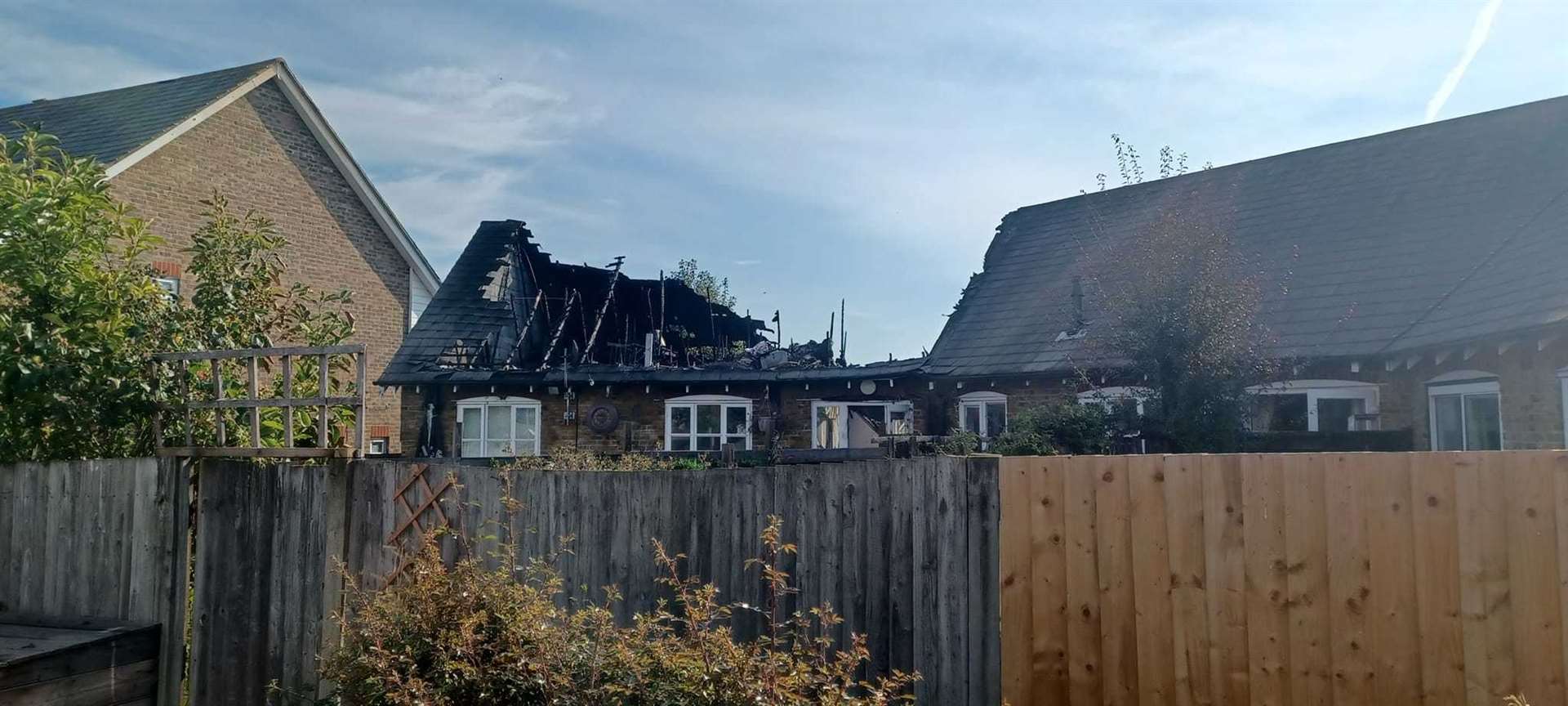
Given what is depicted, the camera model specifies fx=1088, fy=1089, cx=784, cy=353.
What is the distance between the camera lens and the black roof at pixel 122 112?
1862cm

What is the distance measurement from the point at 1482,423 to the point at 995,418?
7.93 metres

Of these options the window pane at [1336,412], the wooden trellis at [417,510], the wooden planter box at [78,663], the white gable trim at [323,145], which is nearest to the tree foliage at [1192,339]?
the window pane at [1336,412]

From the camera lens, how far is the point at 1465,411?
12125 mm

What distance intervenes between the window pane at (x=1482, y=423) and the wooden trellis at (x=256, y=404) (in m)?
11.0

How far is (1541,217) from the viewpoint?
530 inches

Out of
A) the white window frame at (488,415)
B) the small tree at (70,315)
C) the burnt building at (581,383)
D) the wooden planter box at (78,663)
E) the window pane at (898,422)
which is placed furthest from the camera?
the white window frame at (488,415)

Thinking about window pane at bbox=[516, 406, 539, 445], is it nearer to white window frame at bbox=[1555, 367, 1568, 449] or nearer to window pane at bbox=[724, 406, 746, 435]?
window pane at bbox=[724, 406, 746, 435]

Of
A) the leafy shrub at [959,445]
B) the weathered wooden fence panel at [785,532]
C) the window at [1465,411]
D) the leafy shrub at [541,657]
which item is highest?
the window at [1465,411]

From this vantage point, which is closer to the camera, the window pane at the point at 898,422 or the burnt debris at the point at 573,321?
the window pane at the point at 898,422

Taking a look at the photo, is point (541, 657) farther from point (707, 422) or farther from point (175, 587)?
point (707, 422)

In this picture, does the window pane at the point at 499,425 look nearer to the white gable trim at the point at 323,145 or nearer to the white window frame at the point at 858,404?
the white gable trim at the point at 323,145

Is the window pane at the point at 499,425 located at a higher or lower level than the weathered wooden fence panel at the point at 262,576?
higher

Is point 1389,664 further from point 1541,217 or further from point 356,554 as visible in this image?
point 1541,217

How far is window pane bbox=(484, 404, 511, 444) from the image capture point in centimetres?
2241
